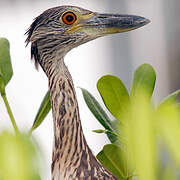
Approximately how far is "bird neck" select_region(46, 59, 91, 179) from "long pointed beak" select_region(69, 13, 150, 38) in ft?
0.26

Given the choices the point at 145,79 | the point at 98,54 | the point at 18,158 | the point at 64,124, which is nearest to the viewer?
the point at 18,158

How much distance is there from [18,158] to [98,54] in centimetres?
211

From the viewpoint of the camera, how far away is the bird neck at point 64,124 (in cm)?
57

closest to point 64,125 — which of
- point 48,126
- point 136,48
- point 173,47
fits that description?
point 48,126

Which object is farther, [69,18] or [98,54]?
[98,54]

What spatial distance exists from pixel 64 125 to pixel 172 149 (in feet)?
1.62

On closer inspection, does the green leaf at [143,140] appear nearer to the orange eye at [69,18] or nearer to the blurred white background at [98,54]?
the orange eye at [69,18]

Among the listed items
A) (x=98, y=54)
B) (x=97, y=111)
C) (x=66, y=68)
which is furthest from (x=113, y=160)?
(x=98, y=54)

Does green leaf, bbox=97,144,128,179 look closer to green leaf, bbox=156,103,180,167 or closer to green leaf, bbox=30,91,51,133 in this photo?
green leaf, bbox=30,91,51,133

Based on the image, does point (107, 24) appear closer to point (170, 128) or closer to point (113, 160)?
point (113, 160)

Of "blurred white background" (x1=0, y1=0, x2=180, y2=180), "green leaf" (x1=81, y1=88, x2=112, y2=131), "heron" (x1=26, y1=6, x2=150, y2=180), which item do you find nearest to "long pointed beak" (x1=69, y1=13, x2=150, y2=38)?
"heron" (x1=26, y1=6, x2=150, y2=180)

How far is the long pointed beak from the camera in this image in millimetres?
622

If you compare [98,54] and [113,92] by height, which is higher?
[113,92]

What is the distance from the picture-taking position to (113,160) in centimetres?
59
